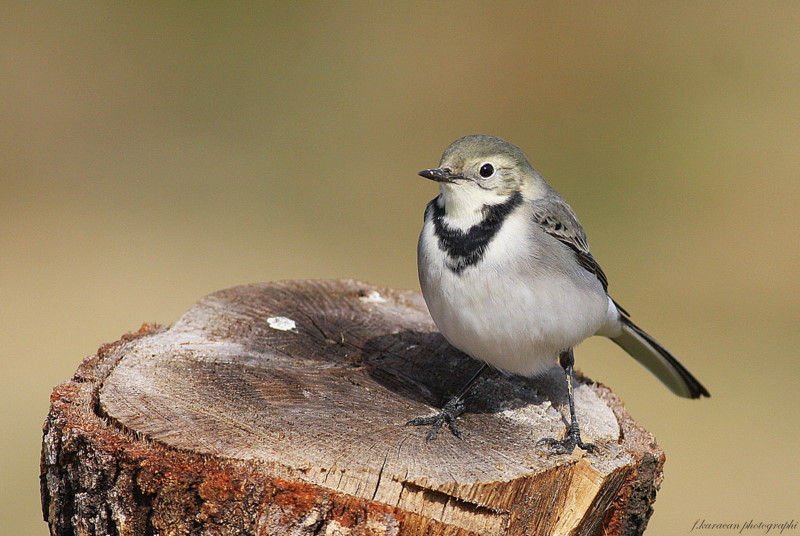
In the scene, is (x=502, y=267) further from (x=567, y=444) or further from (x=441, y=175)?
(x=567, y=444)

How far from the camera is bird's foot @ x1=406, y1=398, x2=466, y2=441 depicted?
420 cm

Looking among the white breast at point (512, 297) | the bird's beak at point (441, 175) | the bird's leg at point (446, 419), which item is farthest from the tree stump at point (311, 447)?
the bird's beak at point (441, 175)

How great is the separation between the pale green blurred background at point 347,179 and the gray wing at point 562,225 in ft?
13.0

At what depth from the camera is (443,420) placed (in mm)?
4289

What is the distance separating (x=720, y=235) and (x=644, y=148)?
1805 millimetres

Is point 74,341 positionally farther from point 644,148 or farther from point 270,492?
point 644,148

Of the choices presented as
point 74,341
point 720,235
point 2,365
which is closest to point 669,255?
point 720,235

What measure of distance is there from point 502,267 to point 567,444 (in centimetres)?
91

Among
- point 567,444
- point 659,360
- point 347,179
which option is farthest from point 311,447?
point 347,179

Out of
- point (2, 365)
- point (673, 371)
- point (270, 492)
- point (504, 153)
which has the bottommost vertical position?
point (2, 365)

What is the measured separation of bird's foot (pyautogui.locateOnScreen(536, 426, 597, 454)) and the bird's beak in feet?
4.53

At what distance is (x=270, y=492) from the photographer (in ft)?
11.6

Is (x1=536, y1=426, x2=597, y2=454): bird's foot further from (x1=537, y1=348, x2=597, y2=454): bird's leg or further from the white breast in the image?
the white breast

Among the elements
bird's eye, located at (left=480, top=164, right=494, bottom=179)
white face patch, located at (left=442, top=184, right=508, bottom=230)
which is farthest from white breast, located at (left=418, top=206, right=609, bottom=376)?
bird's eye, located at (left=480, top=164, right=494, bottom=179)
